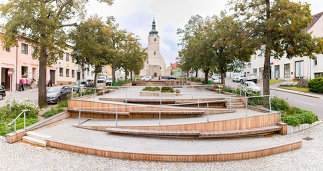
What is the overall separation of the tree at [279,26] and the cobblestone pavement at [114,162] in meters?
6.04

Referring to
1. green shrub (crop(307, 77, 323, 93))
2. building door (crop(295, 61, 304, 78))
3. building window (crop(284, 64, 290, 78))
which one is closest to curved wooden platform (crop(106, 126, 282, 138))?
green shrub (crop(307, 77, 323, 93))

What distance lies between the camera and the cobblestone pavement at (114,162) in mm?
4750

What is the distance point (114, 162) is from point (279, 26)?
1077cm

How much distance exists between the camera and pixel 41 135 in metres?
6.48

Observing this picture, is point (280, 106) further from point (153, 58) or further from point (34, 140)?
point (153, 58)

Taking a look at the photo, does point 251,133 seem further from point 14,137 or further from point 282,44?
point 14,137

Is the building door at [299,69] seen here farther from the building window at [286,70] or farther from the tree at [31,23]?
the tree at [31,23]

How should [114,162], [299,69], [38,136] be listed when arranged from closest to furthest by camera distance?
[114,162]
[38,136]
[299,69]

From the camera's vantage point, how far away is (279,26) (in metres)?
9.77

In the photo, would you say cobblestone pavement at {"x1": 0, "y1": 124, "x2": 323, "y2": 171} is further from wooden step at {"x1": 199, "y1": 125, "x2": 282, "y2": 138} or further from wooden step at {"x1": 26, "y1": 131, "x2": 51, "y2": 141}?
wooden step at {"x1": 199, "y1": 125, "x2": 282, "y2": 138}

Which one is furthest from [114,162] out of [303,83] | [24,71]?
[24,71]

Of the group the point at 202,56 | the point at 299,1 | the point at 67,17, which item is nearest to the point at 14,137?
the point at 67,17

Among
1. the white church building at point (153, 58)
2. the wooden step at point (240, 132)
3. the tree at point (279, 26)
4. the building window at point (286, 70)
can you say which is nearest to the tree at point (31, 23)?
the wooden step at point (240, 132)

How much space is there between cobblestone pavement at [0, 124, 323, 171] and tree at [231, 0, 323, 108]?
6.04 m
